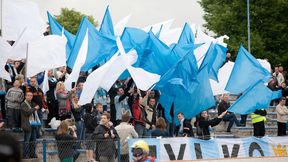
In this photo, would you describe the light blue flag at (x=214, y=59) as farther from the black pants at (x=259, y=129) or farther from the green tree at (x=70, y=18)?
the green tree at (x=70, y=18)

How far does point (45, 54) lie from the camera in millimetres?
17391

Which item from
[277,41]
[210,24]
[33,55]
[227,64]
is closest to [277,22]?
[277,41]

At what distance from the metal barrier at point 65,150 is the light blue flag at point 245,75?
709 cm

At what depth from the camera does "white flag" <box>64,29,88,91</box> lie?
56.7 feet

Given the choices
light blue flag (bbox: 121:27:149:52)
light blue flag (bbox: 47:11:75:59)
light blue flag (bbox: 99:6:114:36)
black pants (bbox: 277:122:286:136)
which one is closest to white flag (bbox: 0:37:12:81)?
light blue flag (bbox: 121:27:149:52)

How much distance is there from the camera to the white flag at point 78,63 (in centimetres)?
1728

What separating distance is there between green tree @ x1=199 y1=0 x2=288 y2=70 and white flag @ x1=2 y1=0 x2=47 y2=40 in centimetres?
2863

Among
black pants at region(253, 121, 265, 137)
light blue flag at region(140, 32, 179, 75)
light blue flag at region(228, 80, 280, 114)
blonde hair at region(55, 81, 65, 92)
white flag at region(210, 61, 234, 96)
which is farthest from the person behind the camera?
white flag at region(210, 61, 234, 96)

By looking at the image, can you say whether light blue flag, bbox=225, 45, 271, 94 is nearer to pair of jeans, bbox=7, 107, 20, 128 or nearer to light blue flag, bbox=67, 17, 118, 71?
light blue flag, bbox=67, 17, 118, 71

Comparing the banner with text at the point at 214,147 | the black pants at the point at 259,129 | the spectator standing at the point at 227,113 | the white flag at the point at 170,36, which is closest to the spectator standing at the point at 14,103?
the banner with text at the point at 214,147

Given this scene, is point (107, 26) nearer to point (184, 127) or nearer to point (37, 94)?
point (184, 127)

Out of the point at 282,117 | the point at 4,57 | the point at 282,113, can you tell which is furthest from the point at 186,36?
the point at 4,57

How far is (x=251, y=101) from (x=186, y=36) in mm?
3667

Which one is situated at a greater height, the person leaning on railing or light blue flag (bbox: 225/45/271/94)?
light blue flag (bbox: 225/45/271/94)
